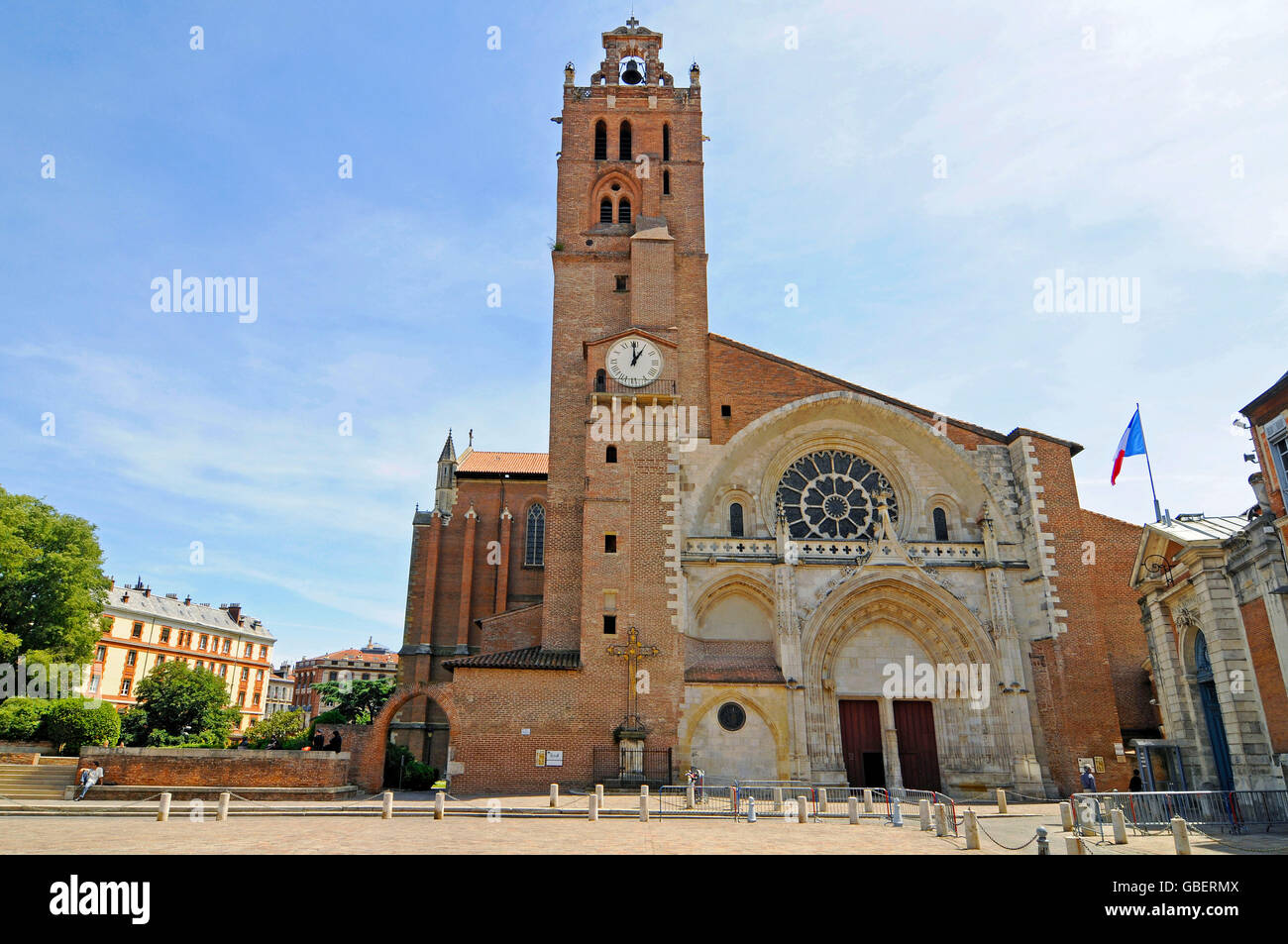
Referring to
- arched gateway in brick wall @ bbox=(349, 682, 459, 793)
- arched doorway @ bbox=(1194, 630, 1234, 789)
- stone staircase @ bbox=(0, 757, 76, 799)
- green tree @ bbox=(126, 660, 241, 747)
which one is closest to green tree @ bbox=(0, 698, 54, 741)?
stone staircase @ bbox=(0, 757, 76, 799)

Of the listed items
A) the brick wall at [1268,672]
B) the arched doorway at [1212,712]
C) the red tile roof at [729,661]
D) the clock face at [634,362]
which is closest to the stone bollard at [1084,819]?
the brick wall at [1268,672]

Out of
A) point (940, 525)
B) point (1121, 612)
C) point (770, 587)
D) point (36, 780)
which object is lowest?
point (36, 780)

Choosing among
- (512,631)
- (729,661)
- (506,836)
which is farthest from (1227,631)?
(512,631)

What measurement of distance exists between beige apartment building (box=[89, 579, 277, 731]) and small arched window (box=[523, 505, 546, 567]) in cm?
2934

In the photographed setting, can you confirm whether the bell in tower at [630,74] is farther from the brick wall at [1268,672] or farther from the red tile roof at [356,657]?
the red tile roof at [356,657]

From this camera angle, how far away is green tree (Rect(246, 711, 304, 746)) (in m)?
36.5

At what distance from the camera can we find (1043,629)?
Answer: 1080 inches

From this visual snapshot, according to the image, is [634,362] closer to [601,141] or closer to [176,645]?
[601,141]

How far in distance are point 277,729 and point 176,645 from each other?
39.4 m

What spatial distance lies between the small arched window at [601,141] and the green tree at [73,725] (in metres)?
30.4

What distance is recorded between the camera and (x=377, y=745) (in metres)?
24.5

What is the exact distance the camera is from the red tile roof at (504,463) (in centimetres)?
4276

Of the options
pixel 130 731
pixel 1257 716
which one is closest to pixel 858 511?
pixel 1257 716
